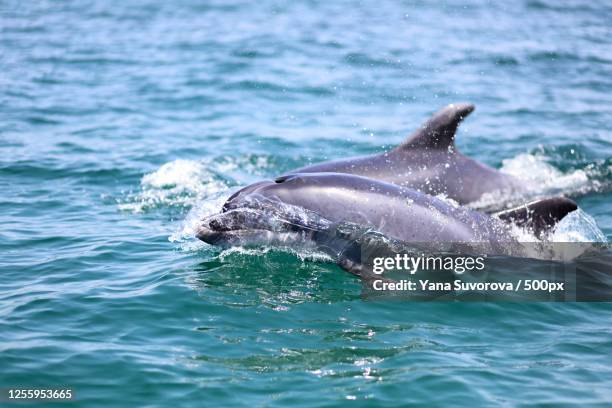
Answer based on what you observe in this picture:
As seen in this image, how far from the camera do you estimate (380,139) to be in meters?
20.0

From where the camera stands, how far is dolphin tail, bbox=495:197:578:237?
11211 millimetres

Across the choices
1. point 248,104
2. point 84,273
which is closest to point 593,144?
point 248,104

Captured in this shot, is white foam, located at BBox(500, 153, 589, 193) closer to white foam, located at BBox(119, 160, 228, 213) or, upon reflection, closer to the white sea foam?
the white sea foam

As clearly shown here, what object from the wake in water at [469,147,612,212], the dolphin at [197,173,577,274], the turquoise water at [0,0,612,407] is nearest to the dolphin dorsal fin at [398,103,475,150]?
the wake in water at [469,147,612,212]

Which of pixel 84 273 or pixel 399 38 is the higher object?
pixel 399 38

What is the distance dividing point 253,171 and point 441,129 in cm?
475

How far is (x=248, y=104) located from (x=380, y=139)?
4.92 meters

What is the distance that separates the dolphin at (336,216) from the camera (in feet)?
35.5

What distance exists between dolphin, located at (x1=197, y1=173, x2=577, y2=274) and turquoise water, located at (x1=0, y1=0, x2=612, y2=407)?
59 centimetres

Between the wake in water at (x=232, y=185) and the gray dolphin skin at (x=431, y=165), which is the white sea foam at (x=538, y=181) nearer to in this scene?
the wake in water at (x=232, y=185)

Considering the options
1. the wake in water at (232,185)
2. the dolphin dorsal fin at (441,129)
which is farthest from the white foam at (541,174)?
the dolphin dorsal fin at (441,129)

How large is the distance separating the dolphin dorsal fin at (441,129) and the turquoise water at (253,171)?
9.98 feet

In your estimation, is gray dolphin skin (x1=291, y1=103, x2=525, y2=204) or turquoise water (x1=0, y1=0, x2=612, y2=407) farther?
gray dolphin skin (x1=291, y1=103, x2=525, y2=204)

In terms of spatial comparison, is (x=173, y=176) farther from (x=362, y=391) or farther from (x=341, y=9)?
(x=341, y=9)
